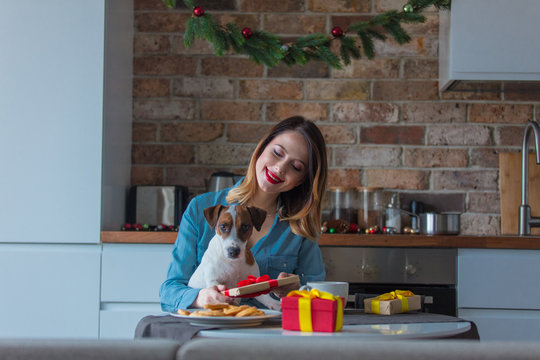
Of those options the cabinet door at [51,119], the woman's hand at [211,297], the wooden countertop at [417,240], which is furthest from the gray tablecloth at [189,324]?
the cabinet door at [51,119]

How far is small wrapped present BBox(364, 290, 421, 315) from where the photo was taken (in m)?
1.33

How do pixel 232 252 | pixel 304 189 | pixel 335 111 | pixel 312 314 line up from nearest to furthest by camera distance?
1. pixel 312 314
2. pixel 232 252
3. pixel 304 189
4. pixel 335 111

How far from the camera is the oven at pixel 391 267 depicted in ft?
7.53

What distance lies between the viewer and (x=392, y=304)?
1331 millimetres

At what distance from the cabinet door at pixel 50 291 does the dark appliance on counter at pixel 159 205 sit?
302 millimetres


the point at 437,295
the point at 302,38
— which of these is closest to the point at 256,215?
the point at 437,295

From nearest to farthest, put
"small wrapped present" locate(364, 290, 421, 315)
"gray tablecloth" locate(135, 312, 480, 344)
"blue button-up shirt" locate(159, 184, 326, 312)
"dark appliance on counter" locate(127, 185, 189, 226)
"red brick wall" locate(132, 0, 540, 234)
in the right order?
1. "gray tablecloth" locate(135, 312, 480, 344)
2. "small wrapped present" locate(364, 290, 421, 315)
3. "blue button-up shirt" locate(159, 184, 326, 312)
4. "dark appliance on counter" locate(127, 185, 189, 226)
5. "red brick wall" locate(132, 0, 540, 234)

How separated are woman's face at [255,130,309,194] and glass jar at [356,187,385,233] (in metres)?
0.95

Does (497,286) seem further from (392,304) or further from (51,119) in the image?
(51,119)

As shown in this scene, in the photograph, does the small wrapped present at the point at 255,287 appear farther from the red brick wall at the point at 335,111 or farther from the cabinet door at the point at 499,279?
Answer: the red brick wall at the point at 335,111

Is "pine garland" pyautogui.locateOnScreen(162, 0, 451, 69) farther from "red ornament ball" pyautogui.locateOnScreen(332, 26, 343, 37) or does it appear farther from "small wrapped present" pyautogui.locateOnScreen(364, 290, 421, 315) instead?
"small wrapped present" pyautogui.locateOnScreen(364, 290, 421, 315)

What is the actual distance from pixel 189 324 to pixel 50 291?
144 cm

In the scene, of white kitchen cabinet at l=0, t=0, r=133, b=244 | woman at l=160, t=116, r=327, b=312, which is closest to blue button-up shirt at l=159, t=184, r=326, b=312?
woman at l=160, t=116, r=327, b=312

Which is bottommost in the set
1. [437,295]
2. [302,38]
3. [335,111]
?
[437,295]
